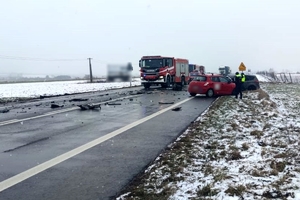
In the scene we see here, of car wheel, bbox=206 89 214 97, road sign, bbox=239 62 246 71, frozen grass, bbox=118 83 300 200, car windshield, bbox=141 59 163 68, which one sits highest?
car windshield, bbox=141 59 163 68

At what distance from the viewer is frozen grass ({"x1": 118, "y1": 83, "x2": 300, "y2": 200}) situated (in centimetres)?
512

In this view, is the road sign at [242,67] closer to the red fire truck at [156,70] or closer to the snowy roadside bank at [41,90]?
the red fire truck at [156,70]

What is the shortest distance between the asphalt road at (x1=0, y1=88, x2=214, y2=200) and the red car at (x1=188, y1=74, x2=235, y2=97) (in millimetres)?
11331

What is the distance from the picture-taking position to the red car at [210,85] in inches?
992

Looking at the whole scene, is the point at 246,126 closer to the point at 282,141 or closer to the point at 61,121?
the point at 282,141

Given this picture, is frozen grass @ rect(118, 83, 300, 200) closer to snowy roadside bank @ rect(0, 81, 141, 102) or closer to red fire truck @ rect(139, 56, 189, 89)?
snowy roadside bank @ rect(0, 81, 141, 102)

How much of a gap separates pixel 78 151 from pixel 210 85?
718 inches

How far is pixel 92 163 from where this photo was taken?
275 inches

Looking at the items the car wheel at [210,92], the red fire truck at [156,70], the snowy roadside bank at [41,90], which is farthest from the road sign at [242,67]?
the snowy roadside bank at [41,90]

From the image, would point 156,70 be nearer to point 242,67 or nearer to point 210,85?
point 242,67

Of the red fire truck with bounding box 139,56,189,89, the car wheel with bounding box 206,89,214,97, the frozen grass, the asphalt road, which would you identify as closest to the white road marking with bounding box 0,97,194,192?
the asphalt road

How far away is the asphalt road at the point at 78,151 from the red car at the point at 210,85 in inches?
446

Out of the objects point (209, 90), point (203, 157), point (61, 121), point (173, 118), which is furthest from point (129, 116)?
point (209, 90)

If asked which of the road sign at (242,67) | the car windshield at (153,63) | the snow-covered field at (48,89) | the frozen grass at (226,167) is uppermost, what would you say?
the car windshield at (153,63)
